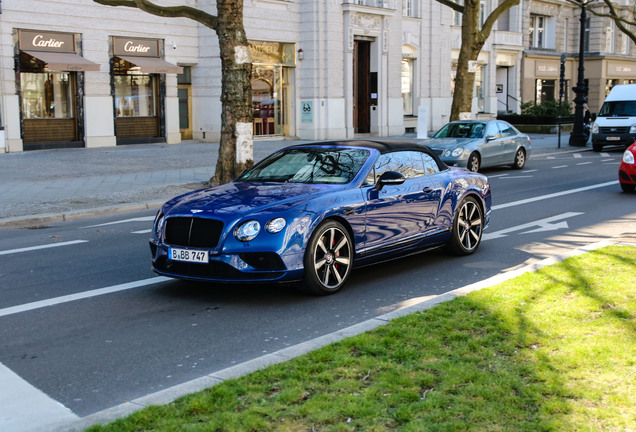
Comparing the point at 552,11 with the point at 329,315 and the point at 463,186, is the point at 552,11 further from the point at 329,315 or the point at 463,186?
the point at 329,315

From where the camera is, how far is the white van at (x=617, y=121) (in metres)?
28.6

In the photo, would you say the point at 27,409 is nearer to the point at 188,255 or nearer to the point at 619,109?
the point at 188,255

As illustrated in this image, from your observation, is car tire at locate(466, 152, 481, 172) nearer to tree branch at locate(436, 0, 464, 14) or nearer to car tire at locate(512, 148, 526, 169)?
car tire at locate(512, 148, 526, 169)

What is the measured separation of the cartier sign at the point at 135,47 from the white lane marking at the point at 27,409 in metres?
24.0

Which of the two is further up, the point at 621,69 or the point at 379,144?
the point at 621,69

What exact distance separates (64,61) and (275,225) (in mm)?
20344

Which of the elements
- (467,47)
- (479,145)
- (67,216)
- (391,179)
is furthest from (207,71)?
(391,179)

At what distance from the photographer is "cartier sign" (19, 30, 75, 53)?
81.8ft

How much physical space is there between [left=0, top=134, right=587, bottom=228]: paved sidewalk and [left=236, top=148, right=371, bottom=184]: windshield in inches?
231

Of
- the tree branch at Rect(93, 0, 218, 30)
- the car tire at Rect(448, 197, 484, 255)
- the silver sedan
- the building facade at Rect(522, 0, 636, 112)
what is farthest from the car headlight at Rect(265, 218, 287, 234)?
the building facade at Rect(522, 0, 636, 112)

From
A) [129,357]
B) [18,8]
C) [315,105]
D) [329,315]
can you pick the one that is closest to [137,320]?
[129,357]

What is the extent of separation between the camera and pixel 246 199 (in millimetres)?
7441

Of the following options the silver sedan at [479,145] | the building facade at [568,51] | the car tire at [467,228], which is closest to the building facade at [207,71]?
the silver sedan at [479,145]

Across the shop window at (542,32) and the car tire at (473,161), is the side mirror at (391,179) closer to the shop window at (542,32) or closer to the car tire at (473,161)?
the car tire at (473,161)
